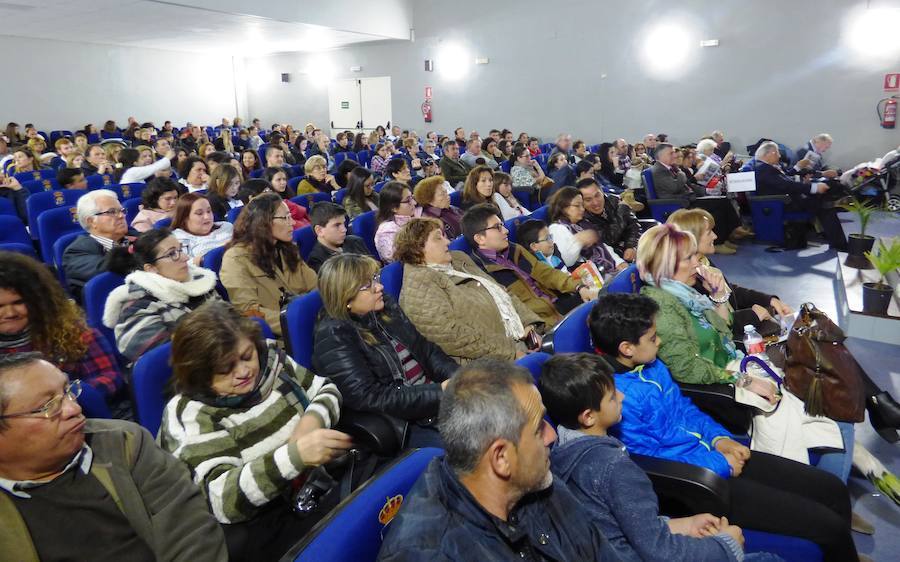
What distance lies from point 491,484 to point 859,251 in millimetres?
5608

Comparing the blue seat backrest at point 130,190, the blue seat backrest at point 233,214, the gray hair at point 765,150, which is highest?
the gray hair at point 765,150

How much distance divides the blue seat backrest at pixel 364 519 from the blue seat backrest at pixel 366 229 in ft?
10.6

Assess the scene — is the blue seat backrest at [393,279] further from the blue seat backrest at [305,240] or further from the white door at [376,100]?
the white door at [376,100]

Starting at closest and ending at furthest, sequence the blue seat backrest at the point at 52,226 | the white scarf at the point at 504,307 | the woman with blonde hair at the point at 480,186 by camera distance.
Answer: the white scarf at the point at 504,307 < the blue seat backrest at the point at 52,226 < the woman with blonde hair at the point at 480,186

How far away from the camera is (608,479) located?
59.0 inches

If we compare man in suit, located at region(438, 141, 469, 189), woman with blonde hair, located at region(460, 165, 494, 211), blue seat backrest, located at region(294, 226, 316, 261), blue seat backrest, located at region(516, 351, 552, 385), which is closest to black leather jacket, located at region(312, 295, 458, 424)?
blue seat backrest, located at region(516, 351, 552, 385)

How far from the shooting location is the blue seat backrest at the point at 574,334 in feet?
7.30

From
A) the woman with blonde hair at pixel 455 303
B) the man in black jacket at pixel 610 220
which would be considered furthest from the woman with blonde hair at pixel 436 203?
the woman with blonde hair at pixel 455 303

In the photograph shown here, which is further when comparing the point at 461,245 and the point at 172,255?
the point at 461,245

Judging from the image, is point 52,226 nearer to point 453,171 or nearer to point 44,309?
point 44,309

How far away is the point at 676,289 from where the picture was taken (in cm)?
255

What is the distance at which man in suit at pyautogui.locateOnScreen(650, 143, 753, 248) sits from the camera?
21.2 ft

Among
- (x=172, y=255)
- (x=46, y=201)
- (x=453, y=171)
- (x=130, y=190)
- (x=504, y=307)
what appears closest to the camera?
(x=172, y=255)

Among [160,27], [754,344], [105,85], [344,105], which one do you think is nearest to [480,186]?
[754,344]
